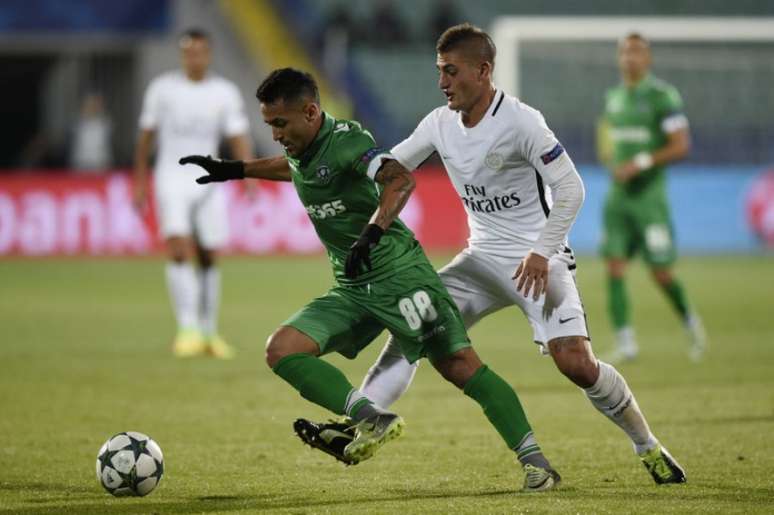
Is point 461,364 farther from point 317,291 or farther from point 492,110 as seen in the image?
point 317,291

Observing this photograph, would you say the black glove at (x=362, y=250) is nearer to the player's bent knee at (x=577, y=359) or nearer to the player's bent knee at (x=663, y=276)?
the player's bent knee at (x=577, y=359)

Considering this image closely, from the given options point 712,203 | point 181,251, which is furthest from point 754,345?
point 712,203

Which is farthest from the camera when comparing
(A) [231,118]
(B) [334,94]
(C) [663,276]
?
(B) [334,94]

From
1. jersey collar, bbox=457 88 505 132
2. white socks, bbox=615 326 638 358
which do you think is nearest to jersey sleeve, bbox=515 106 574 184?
jersey collar, bbox=457 88 505 132

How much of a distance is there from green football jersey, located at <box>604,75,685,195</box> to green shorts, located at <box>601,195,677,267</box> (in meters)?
0.12

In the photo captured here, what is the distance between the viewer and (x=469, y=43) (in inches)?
255

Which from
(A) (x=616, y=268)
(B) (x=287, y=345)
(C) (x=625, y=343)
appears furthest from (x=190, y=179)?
(B) (x=287, y=345)

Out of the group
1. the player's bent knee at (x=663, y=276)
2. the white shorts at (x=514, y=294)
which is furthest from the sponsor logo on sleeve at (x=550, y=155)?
the player's bent knee at (x=663, y=276)

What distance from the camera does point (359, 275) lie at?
253 inches

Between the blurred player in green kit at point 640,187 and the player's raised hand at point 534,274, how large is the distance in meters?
5.64

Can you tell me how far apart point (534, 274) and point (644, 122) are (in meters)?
6.18

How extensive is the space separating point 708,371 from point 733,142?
567 inches

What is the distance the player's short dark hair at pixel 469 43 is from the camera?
647 cm

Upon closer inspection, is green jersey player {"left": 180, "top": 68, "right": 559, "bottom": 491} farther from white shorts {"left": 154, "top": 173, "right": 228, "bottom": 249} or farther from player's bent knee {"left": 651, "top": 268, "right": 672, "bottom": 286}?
white shorts {"left": 154, "top": 173, "right": 228, "bottom": 249}
